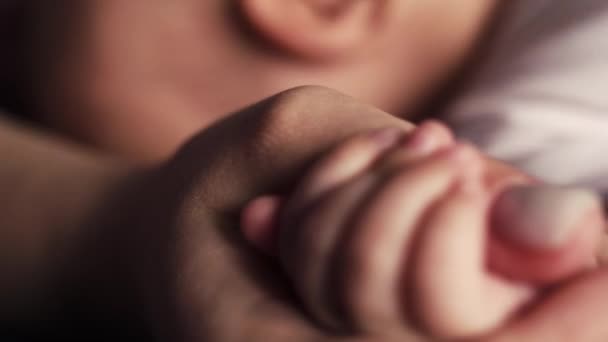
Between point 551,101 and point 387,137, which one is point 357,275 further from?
point 551,101

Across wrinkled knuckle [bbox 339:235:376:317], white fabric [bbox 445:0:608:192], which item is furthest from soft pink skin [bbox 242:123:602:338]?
white fabric [bbox 445:0:608:192]

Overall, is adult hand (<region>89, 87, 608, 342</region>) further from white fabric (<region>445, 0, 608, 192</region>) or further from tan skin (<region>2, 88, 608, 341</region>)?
white fabric (<region>445, 0, 608, 192</region>)

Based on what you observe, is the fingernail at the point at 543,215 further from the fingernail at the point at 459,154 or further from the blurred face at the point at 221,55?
the blurred face at the point at 221,55

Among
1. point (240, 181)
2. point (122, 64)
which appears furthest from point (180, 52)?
point (240, 181)

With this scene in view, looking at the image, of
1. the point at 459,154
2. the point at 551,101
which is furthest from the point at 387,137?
the point at 551,101

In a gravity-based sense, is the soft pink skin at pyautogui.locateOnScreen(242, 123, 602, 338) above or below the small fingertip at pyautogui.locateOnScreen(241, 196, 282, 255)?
below

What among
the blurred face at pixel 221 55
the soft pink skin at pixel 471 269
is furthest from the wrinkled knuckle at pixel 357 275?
the blurred face at pixel 221 55
